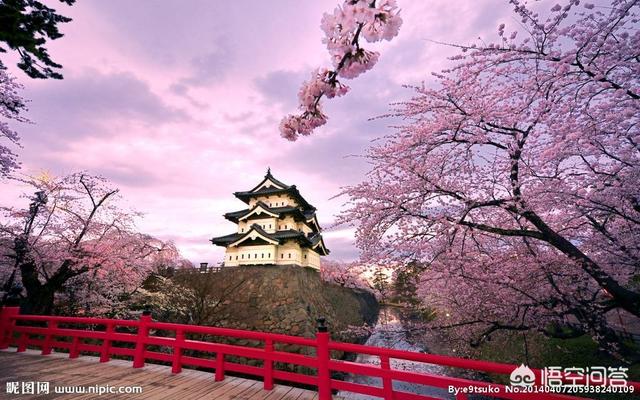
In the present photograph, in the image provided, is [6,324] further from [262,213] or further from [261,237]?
[262,213]

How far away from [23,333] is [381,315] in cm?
4231

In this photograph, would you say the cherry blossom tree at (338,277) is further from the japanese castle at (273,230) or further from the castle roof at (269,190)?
the castle roof at (269,190)

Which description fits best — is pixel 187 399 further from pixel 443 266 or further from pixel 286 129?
pixel 443 266

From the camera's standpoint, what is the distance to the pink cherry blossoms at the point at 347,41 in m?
1.67

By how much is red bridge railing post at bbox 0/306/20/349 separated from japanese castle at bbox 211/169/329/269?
14625mm

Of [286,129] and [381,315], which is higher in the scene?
[286,129]

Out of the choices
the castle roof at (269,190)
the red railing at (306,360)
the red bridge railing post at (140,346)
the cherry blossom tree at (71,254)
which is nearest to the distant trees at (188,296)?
the cherry blossom tree at (71,254)

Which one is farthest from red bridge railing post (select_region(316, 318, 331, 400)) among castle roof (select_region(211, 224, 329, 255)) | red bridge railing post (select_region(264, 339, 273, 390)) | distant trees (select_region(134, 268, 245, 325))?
castle roof (select_region(211, 224, 329, 255))

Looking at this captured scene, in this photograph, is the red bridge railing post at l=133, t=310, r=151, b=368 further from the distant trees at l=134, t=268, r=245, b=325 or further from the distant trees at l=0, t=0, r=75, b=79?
the distant trees at l=134, t=268, r=245, b=325

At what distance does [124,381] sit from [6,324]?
4.97 metres

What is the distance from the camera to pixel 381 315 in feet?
138

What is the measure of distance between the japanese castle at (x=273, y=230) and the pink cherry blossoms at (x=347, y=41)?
19.3 metres

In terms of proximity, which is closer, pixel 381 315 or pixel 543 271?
pixel 543 271

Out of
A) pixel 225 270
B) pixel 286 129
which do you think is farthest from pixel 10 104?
pixel 225 270
